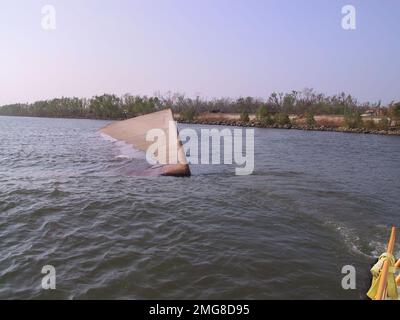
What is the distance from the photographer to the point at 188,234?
28.9 feet

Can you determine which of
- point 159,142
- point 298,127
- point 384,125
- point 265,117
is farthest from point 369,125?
point 159,142

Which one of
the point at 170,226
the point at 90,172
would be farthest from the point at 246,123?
the point at 170,226

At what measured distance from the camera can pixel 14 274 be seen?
264 inches

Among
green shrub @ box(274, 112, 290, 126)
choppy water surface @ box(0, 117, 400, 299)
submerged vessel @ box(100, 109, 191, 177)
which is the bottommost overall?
choppy water surface @ box(0, 117, 400, 299)

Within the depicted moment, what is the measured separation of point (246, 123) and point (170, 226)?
260 feet

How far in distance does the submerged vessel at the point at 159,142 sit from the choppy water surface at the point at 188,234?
2.96ft

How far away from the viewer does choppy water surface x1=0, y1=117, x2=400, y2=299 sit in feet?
21.0

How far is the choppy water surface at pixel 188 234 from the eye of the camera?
21.0 feet

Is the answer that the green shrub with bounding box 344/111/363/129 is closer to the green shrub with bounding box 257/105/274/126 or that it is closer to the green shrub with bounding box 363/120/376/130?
the green shrub with bounding box 363/120/376/130

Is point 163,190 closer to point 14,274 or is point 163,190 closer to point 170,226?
point 170,226

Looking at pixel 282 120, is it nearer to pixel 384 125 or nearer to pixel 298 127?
pixel 298 127

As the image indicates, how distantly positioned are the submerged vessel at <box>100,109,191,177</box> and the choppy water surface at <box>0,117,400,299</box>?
90 centimetres

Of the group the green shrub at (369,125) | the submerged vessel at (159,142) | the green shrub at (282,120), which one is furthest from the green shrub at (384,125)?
the submerged vessel at (159,142)

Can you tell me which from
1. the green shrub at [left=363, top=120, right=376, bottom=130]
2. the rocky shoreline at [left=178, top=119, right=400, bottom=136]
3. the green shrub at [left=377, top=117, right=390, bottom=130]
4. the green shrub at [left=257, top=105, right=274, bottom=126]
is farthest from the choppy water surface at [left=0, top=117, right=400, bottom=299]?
the green shrub at [left=257, top=105, right=274, bottom=126]
